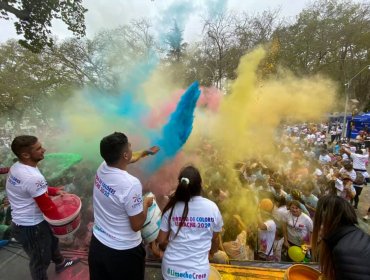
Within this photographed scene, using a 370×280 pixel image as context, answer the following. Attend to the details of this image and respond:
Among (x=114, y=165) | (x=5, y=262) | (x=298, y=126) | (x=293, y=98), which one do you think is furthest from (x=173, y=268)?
(x=298, y=126)

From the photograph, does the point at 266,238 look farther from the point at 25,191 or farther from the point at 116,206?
the point at 25,191

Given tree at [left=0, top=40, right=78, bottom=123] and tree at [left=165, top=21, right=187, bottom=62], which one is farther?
tree at [left=0, top=40, right=78, bottom=123]

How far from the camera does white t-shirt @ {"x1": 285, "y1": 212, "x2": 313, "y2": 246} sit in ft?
14.3

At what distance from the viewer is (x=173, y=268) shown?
6.68ft

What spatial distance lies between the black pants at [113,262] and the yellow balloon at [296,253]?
10.1ft

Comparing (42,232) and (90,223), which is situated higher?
(42,232)

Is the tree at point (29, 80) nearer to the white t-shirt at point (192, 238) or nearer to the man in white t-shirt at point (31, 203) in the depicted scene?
the man in white t-shirt at point (31, 203)

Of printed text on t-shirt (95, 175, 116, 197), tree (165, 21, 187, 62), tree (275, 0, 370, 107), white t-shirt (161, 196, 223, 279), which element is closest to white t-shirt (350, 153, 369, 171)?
tree (165, 21, 187, 62)

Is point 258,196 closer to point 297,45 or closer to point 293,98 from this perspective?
point 293,98

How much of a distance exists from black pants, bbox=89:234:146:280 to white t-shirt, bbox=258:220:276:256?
8.79 feet

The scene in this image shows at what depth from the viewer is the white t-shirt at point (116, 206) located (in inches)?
78.8

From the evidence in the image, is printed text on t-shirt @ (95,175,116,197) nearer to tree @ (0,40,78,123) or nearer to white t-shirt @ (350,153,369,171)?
white t-shirt @ (350,153,369,171)

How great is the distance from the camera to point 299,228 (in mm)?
4375

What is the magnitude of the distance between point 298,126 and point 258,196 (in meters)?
16.1
